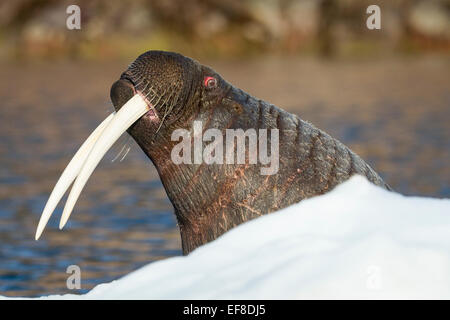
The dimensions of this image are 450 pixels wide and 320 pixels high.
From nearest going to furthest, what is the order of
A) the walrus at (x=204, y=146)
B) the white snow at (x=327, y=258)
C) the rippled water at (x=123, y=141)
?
the white snow at (x=327, y=258), the walrus at (x=204, y=146), the rippled water at (x=123, y=141)

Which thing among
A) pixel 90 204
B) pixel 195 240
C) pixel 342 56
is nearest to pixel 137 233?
pixel 90 204

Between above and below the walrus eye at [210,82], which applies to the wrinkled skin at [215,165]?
below

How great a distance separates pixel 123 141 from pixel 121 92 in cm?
67

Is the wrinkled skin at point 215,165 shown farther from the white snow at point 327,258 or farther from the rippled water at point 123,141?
the white snow at point 327,258

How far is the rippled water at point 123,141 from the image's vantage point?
12.3m

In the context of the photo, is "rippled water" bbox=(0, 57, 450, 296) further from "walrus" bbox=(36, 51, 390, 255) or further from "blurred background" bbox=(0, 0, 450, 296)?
"walrus" bbox=(36, 51, 390, 255)

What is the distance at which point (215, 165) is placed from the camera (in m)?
7.06

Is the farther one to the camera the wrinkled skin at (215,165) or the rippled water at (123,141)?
the rippled water at (123,141)

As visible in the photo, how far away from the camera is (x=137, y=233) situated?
13562 mm

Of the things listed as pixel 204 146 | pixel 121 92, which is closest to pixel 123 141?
pixel 121 92

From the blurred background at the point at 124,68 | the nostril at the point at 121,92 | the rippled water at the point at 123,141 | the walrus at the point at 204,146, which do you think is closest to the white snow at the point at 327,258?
the walrus at the point at 204,146

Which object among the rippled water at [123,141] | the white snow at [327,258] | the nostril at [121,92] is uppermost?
the nostril at [121,92]
